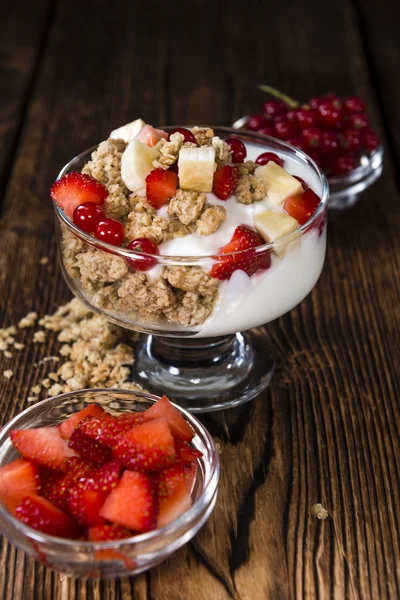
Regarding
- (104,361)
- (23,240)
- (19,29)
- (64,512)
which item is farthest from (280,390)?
(19,29)

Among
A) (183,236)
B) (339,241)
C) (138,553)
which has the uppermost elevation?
(183,236)

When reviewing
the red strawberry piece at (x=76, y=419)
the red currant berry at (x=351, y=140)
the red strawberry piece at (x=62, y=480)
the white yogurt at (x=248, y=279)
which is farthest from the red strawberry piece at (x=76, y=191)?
the red currant berry at (x=351, y=140)

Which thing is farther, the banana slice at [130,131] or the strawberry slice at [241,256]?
the banana slice at [130,131]

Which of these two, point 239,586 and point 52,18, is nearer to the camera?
point 239,586

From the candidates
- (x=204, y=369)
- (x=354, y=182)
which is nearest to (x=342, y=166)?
(x=354, y=182)

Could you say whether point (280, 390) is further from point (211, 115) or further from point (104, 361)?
point (211, 115)

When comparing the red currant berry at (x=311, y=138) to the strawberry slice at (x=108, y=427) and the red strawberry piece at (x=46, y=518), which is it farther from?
the red strawberry piece at (x=46, y=518)

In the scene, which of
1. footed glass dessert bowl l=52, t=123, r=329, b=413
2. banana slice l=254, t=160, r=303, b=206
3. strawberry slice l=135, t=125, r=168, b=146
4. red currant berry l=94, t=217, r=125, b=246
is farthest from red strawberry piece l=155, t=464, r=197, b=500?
strawberry slice l=135, t=125, r=168, b=146
